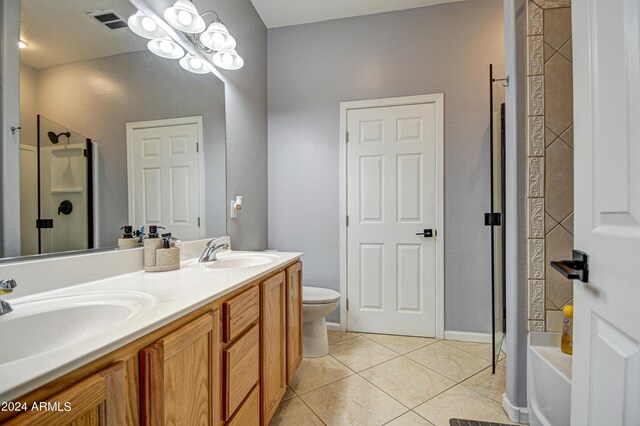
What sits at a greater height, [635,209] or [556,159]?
[556,159]

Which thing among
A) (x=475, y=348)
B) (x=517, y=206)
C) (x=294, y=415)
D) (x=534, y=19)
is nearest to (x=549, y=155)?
(x=517, y=206)

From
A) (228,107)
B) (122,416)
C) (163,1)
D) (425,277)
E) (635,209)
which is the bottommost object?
(425,277)

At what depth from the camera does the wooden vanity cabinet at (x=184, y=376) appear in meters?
0.67

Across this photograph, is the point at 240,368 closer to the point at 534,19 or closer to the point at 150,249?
the point at 150,249

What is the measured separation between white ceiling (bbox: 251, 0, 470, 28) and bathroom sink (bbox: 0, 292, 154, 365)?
2.65m

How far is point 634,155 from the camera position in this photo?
1.96 feet

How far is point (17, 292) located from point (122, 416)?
0.59 metres

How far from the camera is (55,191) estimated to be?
100 cm

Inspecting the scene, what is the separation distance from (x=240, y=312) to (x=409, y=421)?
1138 mm

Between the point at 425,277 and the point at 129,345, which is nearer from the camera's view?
the point at 129,345

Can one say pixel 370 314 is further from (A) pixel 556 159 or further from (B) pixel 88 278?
(B) pixel 88 278

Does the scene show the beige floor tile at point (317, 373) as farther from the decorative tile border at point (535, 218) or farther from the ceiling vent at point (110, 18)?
the ceiling vent at point (110, 18)

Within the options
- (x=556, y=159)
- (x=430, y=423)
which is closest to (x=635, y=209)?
(x=556, y=159)

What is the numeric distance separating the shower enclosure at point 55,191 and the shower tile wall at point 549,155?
1.99 meters
